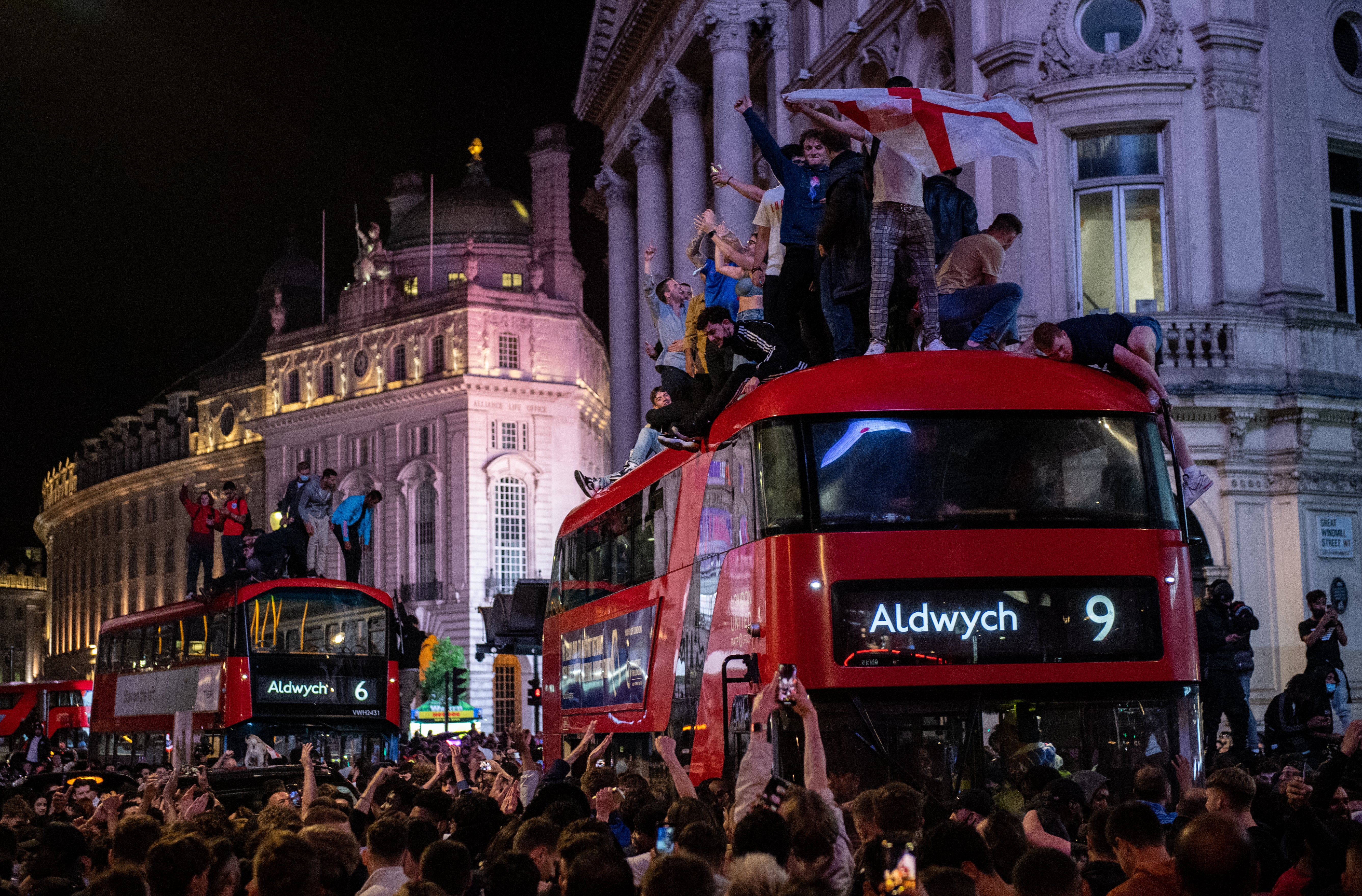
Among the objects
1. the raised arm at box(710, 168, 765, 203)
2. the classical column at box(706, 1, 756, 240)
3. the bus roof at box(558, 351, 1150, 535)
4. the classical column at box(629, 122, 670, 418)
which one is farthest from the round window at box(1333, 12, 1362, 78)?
the classical column at box(629, 122, 670, 418)

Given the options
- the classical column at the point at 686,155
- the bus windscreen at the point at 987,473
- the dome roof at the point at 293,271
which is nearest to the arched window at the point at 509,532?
the dome roof at the point at 293,271

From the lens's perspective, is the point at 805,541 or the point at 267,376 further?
the point at 267,376

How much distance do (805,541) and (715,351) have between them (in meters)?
3.29

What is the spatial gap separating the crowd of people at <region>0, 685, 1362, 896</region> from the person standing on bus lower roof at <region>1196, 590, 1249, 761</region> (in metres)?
5.14

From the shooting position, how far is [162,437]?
335ft

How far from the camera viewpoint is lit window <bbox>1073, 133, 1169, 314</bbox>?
71.3 feet

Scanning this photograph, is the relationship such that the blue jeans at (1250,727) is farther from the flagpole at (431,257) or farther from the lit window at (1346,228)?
the flagpole at (431,257)

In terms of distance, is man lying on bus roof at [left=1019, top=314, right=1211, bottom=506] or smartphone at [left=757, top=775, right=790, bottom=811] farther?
man lying on bus roof at [left=1019, top=314, right=1211, bottom=506]

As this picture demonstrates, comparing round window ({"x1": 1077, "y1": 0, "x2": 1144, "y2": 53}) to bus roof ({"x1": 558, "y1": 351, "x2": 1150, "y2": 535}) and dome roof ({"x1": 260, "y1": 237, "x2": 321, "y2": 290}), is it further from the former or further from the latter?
dome roof ({"x1": 260, "y1": 237, "x2": 321, "y2": 290})

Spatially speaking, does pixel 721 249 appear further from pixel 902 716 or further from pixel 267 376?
pixel 267 376

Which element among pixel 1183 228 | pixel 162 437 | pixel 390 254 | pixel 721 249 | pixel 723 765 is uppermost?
pixel 390 254

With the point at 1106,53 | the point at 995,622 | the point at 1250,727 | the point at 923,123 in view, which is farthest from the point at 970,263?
the point at 1106,53

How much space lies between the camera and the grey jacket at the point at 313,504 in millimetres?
24781

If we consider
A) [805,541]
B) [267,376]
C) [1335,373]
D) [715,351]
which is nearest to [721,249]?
[715,351]
